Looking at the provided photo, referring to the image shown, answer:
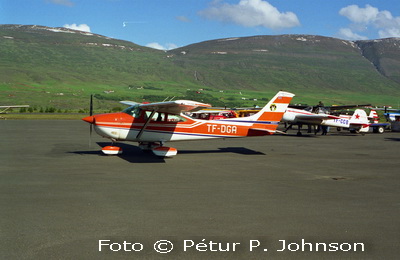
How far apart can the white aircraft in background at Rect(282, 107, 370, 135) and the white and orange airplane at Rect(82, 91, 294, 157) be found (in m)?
10.6

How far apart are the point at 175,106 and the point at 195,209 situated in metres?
7.40

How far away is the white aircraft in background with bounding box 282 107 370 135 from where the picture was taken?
89.5ft

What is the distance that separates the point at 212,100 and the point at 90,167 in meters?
93.3

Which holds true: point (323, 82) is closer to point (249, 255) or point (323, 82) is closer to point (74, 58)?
point (74, 58)

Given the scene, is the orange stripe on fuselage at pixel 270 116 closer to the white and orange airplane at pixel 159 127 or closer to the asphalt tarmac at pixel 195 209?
the white and orange airplane at pixel 159 127

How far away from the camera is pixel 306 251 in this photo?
5695mm

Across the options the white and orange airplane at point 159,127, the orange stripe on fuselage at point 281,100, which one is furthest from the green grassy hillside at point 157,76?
the white and orange airplane at point 159,127

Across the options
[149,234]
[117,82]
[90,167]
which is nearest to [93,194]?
[149,234]

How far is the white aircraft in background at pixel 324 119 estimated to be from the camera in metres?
27.3

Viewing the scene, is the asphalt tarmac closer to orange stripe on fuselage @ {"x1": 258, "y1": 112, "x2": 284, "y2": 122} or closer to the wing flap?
the wing flap

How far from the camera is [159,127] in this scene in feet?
52.0

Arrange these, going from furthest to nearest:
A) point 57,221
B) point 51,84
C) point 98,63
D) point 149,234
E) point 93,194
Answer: point 98,63 < point 51,84 < point 93,194 < point 57,221 < point 149,234

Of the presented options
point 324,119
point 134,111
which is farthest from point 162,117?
point 324,119

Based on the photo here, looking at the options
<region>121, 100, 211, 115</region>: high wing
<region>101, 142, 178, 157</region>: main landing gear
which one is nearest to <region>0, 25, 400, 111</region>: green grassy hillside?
<region>101, 142, 178, 157</region>: main landing gear
